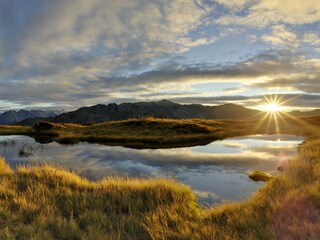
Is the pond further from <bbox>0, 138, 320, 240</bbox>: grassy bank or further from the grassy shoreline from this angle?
<bbox>0, 138, 320, 240</bbox>: grassy bank

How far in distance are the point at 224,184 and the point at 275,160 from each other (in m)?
9.24

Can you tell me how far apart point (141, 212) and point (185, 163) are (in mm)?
13701

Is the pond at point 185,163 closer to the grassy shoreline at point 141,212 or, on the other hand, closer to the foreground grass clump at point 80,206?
the foreground grass clump at point 80,206

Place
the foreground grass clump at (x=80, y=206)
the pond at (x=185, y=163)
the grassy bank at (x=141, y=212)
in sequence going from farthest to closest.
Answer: the pond at (x=185, y=163), the foreground grass clump at (x=80, y=206), the grassy bank at (x=141, y=212)

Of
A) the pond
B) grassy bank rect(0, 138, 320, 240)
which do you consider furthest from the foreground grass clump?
the pond

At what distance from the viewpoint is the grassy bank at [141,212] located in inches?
305

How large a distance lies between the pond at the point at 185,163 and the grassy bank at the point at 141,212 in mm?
2743

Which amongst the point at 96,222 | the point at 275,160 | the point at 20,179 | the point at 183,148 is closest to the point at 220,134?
the point at 183,148

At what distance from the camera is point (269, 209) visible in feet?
30.8

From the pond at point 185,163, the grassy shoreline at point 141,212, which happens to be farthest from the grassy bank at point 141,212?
the pond at point 185,163

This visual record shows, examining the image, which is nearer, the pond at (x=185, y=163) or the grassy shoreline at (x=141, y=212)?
the grassy shoreline at (x=141, y=212)

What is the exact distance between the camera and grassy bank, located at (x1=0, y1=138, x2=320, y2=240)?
774 cm

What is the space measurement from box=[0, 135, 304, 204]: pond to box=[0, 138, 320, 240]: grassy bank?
2.74 metres

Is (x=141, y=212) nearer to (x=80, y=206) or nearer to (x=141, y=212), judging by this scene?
(x=141, y=212)
